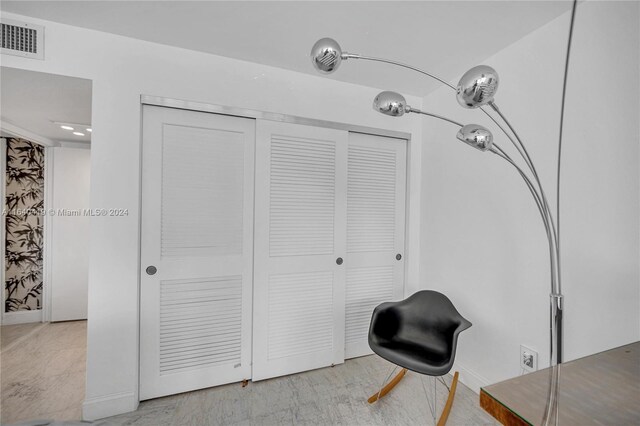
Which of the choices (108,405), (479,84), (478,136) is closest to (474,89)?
(479,84)

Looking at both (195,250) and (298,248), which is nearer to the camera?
(195,250)

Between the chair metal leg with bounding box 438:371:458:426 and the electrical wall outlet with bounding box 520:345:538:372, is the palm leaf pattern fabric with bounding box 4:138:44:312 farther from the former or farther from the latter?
the electrical wall outlet with bounding box 520:345:538:372

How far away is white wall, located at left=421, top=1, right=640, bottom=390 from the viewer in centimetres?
144

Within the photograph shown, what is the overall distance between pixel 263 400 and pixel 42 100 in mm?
2834

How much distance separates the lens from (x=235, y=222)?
2.26 meters

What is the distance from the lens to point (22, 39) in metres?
1.74

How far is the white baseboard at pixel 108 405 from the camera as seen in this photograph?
185cm

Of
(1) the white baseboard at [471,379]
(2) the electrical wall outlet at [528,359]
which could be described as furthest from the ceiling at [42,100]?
(1) the white baseboard at [471,379]

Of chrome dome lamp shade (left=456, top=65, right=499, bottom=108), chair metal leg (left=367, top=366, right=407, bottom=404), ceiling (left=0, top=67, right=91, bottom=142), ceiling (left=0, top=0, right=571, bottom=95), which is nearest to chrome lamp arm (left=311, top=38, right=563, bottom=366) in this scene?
chrome dome lamp shade (left=456, top=65, right=499, bottom=108)

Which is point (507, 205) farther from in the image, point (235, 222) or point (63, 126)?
point (63, 126)

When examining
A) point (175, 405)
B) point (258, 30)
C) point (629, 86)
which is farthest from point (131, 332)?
point (629, 86)

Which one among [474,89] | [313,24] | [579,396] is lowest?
[579,396]

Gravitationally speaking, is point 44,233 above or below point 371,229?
below

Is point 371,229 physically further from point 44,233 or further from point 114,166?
point 44,233
